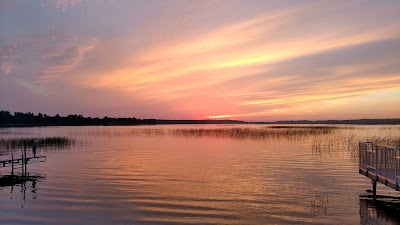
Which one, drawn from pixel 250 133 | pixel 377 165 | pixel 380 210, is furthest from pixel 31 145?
pixel 380 210

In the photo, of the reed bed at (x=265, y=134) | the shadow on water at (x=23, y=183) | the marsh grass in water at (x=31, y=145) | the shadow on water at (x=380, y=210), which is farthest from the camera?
the reed bed at (x=265, y=134)

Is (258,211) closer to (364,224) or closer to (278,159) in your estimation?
(364,224)

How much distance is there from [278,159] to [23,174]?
22.0m

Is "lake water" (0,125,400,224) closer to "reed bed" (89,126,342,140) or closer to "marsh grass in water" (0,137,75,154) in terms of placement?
"marsh grass in water" (0,137,75,154)

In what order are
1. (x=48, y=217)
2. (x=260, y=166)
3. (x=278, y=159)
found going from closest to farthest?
Result: 1. (x=48, y=217)
2. (x=260, y=166)
3. (x=278, y=159)

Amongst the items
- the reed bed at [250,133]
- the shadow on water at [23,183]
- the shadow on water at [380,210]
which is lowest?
the shadow on water at [23,183]

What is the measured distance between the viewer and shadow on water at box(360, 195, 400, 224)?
14.0 meters

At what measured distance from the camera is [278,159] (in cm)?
3397

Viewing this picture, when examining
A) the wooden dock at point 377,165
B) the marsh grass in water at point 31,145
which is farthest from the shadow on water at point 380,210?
the marsh grass in water at point 31,145

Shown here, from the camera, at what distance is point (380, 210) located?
51.0 feet

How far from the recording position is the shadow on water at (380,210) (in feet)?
46.0

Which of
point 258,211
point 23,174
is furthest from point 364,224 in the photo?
point 23,174

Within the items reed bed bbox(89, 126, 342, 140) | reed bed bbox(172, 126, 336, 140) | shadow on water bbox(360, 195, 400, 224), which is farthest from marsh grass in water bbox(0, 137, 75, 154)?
shadow on water bbox(360, 195, 400, 224)

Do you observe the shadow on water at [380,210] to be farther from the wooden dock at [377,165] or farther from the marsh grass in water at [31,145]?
the marsh grass in water at [31,145]
